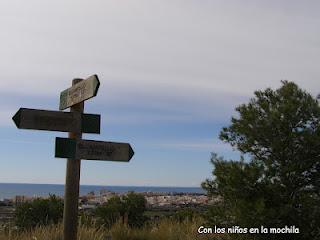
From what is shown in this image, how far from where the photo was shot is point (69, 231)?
289 inches

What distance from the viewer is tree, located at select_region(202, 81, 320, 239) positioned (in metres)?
8.91

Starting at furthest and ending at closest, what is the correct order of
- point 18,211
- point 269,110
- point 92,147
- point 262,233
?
point 18,211 → point 269,110 → point 262,233 → point 92,147

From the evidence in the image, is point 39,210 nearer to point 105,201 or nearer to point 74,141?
point 105,201

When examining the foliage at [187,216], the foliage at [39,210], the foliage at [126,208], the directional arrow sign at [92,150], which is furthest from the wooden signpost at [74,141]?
the foliage at [39,210]

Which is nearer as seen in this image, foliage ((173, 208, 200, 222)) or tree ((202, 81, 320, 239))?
tree ((202, 81, 320, 239))

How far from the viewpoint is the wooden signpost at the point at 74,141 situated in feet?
23.3

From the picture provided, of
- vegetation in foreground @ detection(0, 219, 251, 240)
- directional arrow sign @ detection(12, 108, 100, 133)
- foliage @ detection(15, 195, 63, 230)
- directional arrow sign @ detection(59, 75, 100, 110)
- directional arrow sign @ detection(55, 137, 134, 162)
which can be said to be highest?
directional arrow sign @ detection(59, 75, 100, 110)

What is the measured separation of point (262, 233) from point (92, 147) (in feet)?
11.2

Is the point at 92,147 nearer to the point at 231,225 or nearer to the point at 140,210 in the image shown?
the point at 231,225

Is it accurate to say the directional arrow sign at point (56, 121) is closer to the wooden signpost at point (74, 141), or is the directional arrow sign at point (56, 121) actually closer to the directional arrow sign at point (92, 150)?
the wooden signpost at point (74, 141)

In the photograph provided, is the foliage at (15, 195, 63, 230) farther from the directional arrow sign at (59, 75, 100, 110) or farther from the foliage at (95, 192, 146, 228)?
the directional arrow sign at (59, 75, 100, 110)

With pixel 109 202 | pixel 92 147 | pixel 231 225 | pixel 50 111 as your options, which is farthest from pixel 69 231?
pixel 109 202

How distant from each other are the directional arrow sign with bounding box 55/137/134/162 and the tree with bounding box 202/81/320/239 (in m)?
2.58

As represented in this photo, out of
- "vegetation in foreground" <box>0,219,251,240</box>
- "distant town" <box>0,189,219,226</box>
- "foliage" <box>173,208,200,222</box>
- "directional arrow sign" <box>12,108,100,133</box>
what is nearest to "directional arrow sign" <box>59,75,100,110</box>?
"directional arrow sign" <box>12,108,100,133</box>
